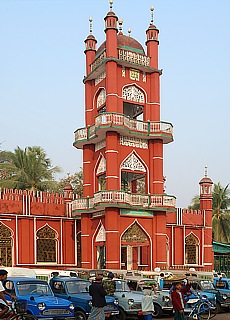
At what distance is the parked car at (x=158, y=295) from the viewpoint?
18547 millimetres

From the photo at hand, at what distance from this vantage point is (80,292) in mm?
16375

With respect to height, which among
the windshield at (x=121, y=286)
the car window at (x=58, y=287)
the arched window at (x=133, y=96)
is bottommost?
the windshield at (x=121, y=286)

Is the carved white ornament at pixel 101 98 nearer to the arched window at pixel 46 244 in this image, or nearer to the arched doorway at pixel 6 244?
the arched window at pixel 46 244

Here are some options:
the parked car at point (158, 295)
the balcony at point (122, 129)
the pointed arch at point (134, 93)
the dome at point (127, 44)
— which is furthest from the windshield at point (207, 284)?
the dome at point (127, 44)

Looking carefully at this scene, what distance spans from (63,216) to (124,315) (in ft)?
46.5

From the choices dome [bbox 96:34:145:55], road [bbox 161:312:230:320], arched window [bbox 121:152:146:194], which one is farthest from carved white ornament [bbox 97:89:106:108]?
road [bbox 161:312:230:320]

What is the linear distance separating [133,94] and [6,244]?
10731mm

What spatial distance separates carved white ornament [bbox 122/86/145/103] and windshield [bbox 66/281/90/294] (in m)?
13.8

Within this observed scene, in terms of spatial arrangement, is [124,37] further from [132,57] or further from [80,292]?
[80,292]

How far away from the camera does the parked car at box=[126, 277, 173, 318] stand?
18.5m

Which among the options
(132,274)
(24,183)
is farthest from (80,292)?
(24,183)

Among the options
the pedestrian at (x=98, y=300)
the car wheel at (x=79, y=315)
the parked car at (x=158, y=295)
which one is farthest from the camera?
the parked car at (x=158, y=295)

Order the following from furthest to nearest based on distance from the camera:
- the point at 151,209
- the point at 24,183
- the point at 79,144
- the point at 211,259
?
the point at 24,183, the point at 211,259, the point at 79,144, the point at 151,209

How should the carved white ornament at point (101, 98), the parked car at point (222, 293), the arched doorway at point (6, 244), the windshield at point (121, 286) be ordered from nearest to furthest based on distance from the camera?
the windshield at point (121, 286), the parked car at point (222, 293), the arched doorway at point (6, 244), the carved white ornament at point (101, 98)
